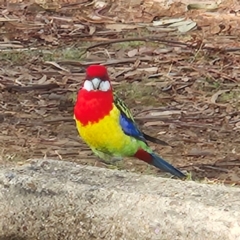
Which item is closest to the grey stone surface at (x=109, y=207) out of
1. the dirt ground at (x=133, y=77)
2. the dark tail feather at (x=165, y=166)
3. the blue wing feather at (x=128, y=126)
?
the dirt ground at (x=133, y=77)

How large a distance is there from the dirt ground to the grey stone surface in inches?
32.3

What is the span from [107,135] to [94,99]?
0.71 ft

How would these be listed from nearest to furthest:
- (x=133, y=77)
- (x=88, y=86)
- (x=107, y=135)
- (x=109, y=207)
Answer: (x=109, y=207), (x=107, y=135), (x=88, y=86), (x=133, y=77)

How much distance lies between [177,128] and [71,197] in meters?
2.98

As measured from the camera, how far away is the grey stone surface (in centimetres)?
346

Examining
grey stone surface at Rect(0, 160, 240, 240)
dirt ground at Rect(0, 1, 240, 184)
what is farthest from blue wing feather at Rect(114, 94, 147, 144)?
grey stone surface at Rect(0, 160, 240, 240)

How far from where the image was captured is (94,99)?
4867mm

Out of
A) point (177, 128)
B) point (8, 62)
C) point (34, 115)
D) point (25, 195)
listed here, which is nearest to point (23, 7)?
point (8, 62)

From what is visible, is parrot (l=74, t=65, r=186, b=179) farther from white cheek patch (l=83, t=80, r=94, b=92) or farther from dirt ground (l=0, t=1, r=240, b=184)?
dirt ground (l=0, t=1, r=240, b=184)

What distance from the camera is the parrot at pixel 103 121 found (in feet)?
15.8

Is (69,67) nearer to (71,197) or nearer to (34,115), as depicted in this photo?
(34,115)

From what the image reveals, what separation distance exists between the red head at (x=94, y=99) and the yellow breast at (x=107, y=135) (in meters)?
0.03

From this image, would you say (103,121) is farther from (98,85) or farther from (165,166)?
(165,166)

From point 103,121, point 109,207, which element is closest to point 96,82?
point 103,121
